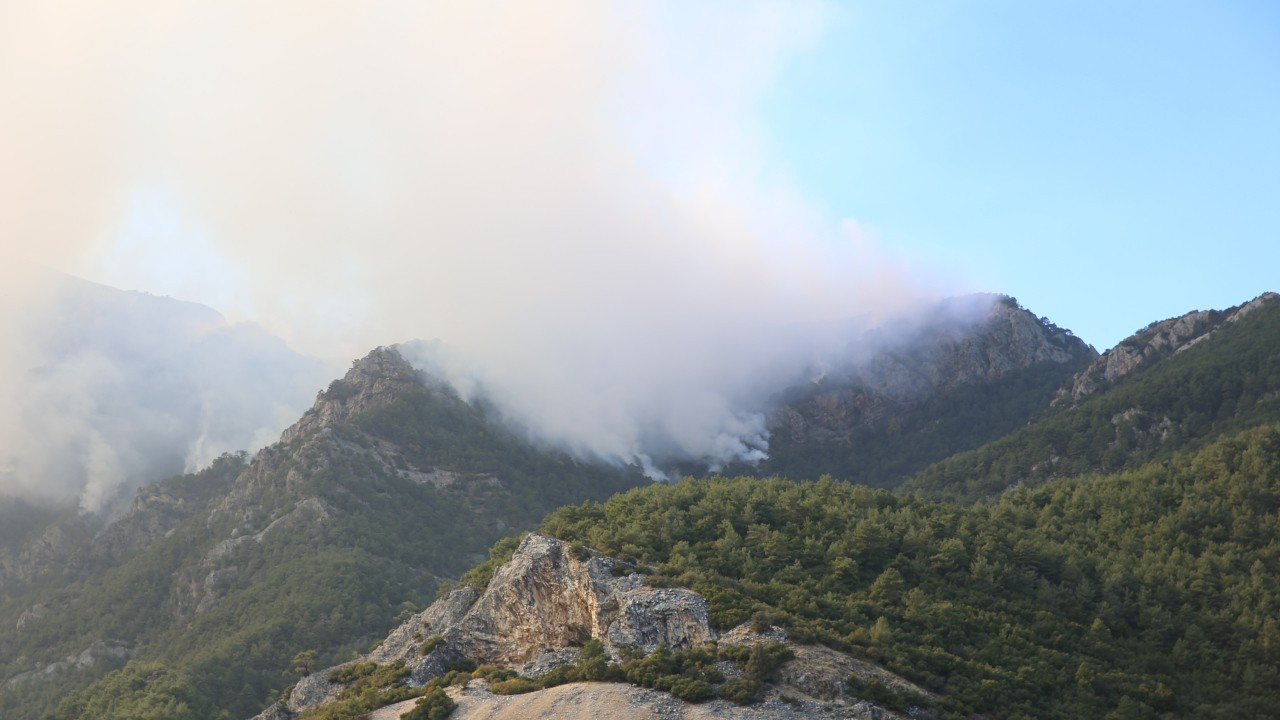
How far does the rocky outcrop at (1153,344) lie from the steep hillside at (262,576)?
9562 centimetres

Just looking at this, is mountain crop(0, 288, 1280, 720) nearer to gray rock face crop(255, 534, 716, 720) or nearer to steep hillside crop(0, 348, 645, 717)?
gray rock face crop(255, 534, 716, 720)

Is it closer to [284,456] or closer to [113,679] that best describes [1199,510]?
[113,679]

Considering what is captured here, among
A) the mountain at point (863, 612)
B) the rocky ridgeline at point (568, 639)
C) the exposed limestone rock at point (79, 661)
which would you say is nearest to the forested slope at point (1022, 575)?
the mountain at point (863, 612)

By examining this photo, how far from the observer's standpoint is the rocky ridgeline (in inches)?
2345

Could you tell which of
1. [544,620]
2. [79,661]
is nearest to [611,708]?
[544,620]

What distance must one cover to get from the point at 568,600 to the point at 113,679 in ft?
282

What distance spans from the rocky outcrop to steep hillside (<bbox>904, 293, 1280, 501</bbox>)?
0.23 metres

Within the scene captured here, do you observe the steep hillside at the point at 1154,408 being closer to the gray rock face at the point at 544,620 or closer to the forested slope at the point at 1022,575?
the forested slope at the point at 1022,575

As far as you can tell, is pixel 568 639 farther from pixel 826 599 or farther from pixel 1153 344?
pixel 1153 344

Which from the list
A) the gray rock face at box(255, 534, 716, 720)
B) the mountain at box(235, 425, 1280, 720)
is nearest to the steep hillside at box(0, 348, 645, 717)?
the gray rock face at box(255, 534, 716, 720)

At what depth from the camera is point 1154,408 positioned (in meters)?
148

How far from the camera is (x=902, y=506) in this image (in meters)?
103

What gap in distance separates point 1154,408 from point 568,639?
105 metres

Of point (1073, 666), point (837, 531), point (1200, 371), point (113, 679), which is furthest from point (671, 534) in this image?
point (1200, 371)
